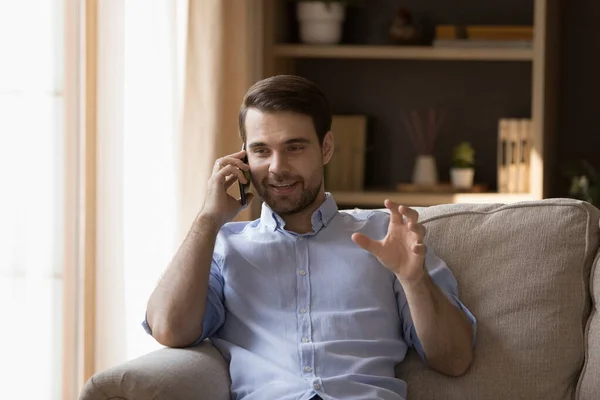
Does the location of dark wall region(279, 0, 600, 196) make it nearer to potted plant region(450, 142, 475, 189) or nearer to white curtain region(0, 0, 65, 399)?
potted plant region(450, 142, 475, 189)

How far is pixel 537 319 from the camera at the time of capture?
85.7 inches

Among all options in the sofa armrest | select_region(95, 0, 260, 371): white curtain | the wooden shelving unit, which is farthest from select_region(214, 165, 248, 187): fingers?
the wooden shelving unit

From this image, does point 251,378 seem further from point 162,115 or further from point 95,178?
point 162,115

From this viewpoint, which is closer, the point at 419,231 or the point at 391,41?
the point at 419,231

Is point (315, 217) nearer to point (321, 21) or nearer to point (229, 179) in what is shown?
point (229, 179)

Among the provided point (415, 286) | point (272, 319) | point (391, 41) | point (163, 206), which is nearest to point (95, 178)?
point (163, 206)

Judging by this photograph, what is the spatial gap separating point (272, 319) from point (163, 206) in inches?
43.1

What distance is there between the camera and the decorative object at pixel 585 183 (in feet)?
12.3

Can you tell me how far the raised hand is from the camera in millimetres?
1968

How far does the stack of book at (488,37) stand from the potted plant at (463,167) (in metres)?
0.40

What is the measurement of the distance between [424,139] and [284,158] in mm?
2037

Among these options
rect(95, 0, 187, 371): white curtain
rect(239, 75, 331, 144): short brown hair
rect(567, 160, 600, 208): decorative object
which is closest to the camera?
rect(239, 75, 331, 144): short brown hair

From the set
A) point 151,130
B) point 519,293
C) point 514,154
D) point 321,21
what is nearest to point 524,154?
point 514,154

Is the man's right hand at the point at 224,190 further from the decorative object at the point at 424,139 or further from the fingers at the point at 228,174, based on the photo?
the decorative object at the point at 424,139
